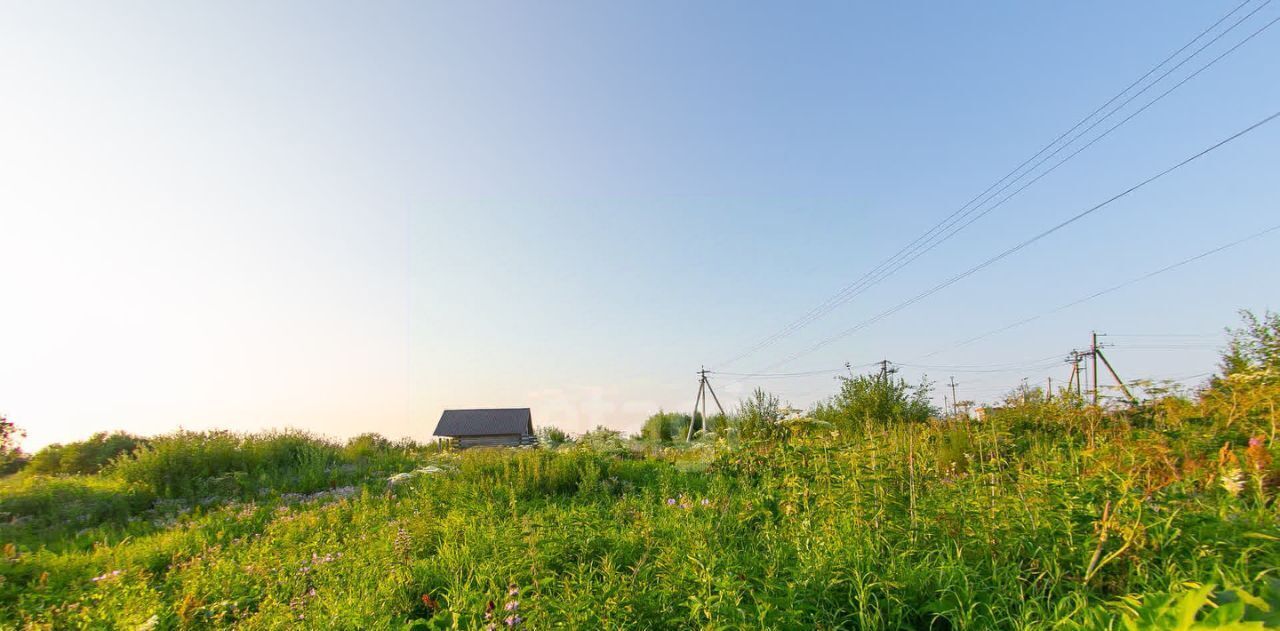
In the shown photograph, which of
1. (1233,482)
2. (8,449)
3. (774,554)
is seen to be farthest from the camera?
(8,449)

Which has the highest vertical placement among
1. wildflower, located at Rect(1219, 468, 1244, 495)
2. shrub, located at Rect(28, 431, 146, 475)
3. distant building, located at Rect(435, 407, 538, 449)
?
wildflower, located at Rect(1219, 468, 1244, 495)

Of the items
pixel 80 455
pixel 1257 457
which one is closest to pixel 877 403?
pixel 1257 457

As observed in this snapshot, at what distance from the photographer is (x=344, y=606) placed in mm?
3008

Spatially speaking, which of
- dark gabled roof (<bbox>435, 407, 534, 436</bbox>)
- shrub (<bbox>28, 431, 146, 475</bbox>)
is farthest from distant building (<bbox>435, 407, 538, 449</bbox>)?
shrub (<bbox>28, 431, 146, 475</bbox>)

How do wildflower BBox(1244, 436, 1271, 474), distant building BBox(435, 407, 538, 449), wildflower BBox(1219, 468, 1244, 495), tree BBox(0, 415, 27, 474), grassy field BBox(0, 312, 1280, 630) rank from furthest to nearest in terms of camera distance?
distant building BBox(435, 407, 538, 449)
tree BBox(0, 415, 27, 474)
wildflower BBox(1244, 436, 1271, 474)
wildflower BBox(1219, 468, 1244, 495)
grassy field BBox(0, 312, 1280, 630)

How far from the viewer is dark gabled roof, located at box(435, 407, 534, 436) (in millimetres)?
32625

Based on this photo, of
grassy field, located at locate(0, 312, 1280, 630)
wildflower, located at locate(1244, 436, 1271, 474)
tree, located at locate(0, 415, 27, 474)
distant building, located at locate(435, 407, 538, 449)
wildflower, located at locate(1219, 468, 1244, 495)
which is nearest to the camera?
grassy field, located at locate(0, 312, 1280, 630)

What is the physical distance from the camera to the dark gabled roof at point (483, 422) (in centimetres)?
3262

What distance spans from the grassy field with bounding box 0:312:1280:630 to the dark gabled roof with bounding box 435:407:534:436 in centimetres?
2623

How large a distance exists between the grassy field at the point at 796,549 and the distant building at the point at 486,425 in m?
25.7

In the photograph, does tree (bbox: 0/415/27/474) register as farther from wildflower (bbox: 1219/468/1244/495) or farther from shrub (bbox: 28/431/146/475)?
wildflower (bbox: 1219/468/1244/495)

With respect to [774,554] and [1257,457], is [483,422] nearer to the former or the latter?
[774,554]

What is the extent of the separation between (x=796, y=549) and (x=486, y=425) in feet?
106

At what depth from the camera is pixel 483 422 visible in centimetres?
3353
